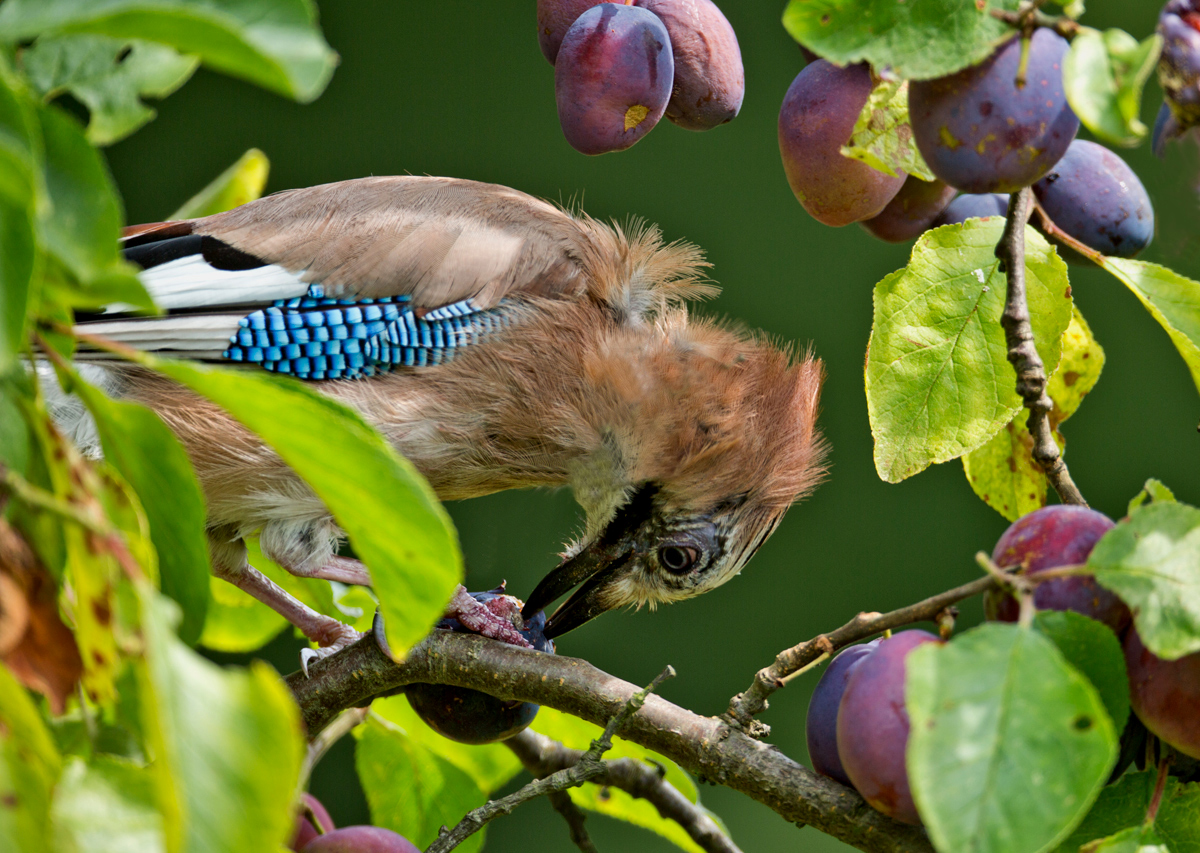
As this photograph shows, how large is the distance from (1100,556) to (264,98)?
12.7ft

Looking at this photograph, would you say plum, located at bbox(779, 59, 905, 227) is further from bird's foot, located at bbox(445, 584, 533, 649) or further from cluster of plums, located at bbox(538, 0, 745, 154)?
bird's foot, located at bbox(445, 584, 533, 649)

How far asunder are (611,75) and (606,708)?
1.98 feet

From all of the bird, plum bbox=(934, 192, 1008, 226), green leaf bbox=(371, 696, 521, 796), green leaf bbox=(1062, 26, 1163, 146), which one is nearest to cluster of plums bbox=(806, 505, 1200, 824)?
green leaf bbox=(1062, 26, 1163, 146)

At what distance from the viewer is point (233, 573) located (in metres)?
1.73

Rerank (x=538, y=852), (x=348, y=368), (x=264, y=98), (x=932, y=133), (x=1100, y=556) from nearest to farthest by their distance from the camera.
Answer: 1. (x=1100, y=556)
2. (x=932, y=133)
3. (x=348, y=368)
4. (x=538, y=852)
5. (x=264, y=98)

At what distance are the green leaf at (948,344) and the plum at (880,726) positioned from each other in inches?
10.8

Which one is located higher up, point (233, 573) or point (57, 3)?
point (57, 3)

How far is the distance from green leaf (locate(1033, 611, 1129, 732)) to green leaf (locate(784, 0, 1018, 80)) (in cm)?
34

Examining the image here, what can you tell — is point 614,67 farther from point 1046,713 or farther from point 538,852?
point 538,852

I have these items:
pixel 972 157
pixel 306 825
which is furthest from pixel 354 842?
pixel 972 157

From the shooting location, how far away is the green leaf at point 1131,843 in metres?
0.70

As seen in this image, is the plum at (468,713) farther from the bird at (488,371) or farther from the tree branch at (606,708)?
the bird at (488,371)

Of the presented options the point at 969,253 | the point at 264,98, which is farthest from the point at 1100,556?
the point at 264,98

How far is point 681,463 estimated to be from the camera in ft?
5.74
